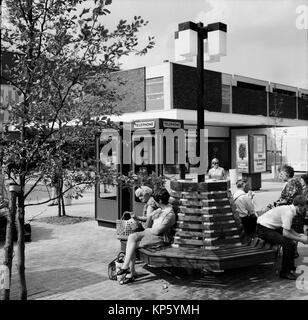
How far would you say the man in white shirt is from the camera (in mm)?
6090

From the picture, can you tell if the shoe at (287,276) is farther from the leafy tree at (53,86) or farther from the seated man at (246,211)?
the leafy tree at (53,86)

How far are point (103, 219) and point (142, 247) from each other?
4.31 metres

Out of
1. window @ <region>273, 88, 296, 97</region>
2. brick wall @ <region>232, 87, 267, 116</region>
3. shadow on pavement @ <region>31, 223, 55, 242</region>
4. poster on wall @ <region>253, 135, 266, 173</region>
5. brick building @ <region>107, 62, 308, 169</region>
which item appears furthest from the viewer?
window @ <region>273, 88, 296, 97</region>

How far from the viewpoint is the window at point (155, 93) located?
1312 inches

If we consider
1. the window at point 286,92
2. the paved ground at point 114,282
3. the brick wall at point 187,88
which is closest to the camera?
the paved ground at point 114,282

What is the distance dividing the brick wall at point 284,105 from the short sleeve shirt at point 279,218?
37.9 metres

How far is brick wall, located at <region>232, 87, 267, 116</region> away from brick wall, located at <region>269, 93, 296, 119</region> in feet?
3.66

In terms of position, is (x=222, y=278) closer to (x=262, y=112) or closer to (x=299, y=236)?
(x=299, y=236)

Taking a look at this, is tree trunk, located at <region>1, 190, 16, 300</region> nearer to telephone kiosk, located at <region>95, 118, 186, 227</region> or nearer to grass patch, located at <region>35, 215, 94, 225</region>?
telephone kiosk, located at <region>95, 118, 186, 227</region>

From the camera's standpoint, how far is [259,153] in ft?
65.6

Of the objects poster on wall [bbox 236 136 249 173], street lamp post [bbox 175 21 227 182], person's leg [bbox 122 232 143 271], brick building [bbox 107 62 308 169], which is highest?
brick building [bbox 107 62 308 169]

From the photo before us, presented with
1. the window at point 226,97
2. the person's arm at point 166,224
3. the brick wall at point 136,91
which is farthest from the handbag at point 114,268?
the window at point 226,97

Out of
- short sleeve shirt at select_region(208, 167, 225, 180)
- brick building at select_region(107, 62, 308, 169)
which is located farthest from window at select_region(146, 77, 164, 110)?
short sleeve shirt at select_region(208, 167, 225, 180)

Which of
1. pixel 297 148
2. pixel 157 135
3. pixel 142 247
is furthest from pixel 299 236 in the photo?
pixel 297 148
